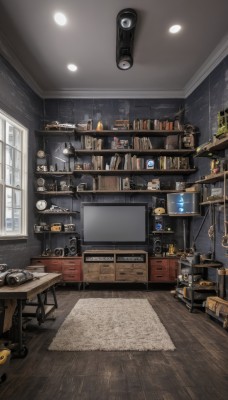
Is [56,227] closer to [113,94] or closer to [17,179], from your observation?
[17,179]

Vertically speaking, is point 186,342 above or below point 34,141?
below

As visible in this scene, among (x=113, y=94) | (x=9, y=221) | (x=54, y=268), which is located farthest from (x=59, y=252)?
(x=113, y=94)

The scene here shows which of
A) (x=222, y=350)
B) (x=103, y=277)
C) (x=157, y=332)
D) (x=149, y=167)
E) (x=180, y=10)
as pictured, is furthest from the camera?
(x=149, y=167)

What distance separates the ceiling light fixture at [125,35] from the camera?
3354mm

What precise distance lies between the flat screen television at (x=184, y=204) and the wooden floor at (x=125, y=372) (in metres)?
1.88

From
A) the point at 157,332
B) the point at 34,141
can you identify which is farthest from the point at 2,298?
the point at 34,141

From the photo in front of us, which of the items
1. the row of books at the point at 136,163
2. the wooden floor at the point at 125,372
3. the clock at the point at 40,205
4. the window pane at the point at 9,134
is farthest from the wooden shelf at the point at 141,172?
the wooden floor at the point at 125,372

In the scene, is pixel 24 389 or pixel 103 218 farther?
pixel 103 218

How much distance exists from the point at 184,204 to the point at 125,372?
114 inches

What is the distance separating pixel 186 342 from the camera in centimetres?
276

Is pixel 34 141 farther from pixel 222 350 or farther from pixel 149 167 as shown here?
pixel 222 350

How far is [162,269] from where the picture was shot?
5.07 metres

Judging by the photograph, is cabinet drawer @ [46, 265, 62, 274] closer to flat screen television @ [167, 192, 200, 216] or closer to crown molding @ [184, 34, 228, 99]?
flat screen television @ [167, 192, 200, 216]

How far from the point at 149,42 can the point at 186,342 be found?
12.5ft
